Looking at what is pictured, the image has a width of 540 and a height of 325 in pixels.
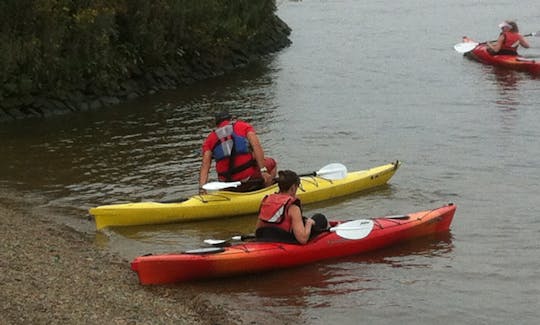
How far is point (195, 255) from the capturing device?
8.41m

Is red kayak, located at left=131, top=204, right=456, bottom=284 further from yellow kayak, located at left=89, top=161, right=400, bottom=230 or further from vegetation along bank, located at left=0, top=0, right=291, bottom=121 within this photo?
vegetation along bank, located at left=0, top=0, right=291, bottom=121

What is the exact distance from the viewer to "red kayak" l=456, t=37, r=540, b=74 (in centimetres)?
2238

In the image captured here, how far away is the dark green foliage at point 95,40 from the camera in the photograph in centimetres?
1712

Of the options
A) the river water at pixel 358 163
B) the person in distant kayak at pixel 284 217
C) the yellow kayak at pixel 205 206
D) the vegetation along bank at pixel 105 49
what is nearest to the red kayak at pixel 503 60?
the river water at pixel 358 163

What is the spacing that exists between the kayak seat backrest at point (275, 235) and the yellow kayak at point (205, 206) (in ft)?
6.30

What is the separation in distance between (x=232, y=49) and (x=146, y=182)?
1300cm

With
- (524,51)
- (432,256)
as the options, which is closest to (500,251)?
(432,256)

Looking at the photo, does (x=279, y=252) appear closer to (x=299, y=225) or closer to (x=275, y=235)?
Result: (x=275, y=235)

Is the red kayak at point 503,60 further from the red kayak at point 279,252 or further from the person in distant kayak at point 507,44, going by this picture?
the red kayak at point 279,252

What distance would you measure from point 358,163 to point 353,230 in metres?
4.95

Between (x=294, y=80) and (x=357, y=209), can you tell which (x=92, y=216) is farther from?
(x=294, y=80)

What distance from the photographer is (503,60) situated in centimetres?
2334

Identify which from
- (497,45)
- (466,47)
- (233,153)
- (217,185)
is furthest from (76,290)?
(466,47)

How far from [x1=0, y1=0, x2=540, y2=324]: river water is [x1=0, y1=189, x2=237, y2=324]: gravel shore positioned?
1.41ft
